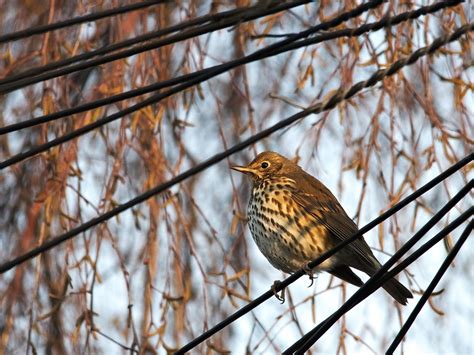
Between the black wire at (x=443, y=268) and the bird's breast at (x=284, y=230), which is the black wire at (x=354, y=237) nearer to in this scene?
the black wire at (x=443, y=268)

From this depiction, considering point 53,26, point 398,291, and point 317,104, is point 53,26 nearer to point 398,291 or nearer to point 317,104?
point 317,104

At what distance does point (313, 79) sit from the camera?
436cm

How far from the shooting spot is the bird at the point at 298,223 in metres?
4.74

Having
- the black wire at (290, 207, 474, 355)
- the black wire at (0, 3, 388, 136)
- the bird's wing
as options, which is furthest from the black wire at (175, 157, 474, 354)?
the bird's wing

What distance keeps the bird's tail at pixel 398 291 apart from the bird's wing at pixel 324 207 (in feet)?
1.22

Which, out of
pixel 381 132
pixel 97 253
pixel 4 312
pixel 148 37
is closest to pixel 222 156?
pixel 148 37

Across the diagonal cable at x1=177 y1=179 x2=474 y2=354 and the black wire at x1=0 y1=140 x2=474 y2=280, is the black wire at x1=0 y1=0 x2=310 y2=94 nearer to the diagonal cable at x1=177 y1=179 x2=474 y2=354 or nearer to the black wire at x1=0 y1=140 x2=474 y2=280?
the black wire at x1=0 y1=140 x2=474 y2=280

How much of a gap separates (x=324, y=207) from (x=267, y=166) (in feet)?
1.31

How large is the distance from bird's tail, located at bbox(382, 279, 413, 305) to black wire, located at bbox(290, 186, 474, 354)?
1082mm

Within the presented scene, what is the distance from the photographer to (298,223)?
4859 mm

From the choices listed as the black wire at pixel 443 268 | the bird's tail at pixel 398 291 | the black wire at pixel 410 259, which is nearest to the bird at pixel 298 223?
the bird's tail at pixel 398 291

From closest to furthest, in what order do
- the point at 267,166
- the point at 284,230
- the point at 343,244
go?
the point at 343,244
the point at 284,230
the point at 267,166

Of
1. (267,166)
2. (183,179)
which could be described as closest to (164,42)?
(183,179)

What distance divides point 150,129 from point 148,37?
141 centimetres
